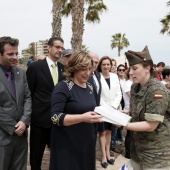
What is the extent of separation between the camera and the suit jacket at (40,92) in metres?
3.38

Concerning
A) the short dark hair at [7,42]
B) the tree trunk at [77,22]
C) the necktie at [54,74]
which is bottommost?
the necktie at [54,74]

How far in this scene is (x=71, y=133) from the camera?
2.31 m

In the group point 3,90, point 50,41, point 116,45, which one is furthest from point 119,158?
point 116,45

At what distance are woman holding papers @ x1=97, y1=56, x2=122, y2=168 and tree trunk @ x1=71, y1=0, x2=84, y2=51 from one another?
5341 millimetres

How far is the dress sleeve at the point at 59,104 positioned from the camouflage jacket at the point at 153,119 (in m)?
0.61

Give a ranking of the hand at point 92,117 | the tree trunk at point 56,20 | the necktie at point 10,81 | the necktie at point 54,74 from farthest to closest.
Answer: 1. the tree trunk at point 56,20
2. the necktie at point 54,74
3. the necktie at point 10,81
4. the hand at point 92,117

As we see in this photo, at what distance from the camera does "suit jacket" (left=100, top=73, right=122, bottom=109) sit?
14.4ft

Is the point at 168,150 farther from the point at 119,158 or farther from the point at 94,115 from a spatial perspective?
the point at 119,158

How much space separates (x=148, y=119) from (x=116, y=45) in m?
48.5

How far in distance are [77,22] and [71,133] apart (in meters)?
7.90

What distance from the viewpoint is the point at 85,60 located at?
7.41ft

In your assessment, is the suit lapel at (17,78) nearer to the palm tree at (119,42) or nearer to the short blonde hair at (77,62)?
the short blonde hair at (77,62)

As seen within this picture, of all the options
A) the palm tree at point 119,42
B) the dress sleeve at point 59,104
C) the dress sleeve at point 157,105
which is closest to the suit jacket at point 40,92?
the dress sleeve at point 59,104

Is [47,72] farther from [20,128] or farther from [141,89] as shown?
[141,89]
